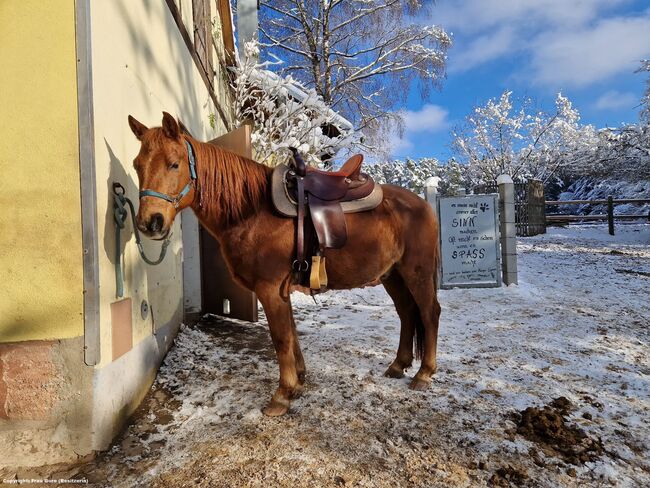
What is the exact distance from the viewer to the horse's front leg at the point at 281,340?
8.07 feet

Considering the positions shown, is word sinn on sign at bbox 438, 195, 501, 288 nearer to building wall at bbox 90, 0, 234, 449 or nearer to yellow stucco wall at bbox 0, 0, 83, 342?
building wall at bbox 90, 0, 234, 449

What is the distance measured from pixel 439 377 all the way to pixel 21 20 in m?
3.52

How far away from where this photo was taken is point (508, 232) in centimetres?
654

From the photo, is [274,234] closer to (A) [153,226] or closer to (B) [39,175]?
(A) [153,226]

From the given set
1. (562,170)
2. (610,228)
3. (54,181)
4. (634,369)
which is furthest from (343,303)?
(562,170)

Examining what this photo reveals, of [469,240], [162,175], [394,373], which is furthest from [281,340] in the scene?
[469,240]

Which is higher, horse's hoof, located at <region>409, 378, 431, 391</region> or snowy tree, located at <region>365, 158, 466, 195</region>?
snowy tree, located at <region>365, 158, 466, 195</region>

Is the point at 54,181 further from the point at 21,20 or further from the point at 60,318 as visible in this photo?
the point at 21,20

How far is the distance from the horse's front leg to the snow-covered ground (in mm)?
91

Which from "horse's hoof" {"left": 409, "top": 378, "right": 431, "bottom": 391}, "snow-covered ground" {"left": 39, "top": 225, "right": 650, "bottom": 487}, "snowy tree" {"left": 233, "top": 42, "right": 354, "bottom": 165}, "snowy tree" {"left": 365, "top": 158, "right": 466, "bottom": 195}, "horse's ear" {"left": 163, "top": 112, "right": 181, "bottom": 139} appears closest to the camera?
"snow-covered ground" {"left": 39, "top": 225, "right": 650, "bottom": 487}

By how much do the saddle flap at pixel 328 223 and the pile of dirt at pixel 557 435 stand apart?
1572mm

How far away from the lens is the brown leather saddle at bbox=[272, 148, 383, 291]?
249 centimetres

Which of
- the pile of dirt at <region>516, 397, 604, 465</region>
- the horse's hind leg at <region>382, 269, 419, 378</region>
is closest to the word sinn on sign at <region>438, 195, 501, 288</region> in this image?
the horse's hind leg at <region>382, 269, 419, 378</region>

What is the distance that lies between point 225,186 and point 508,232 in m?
5.65
